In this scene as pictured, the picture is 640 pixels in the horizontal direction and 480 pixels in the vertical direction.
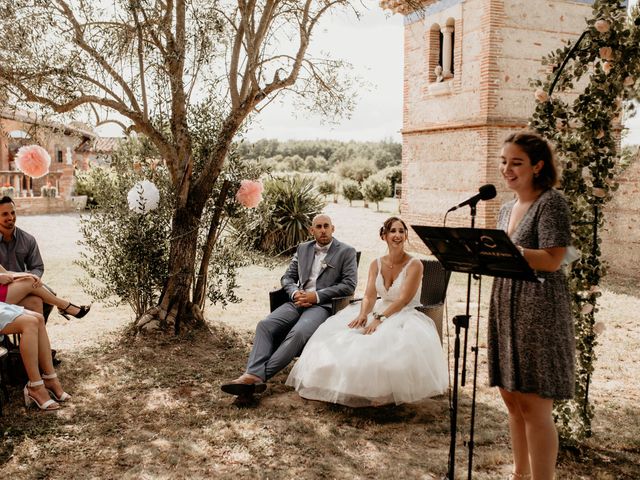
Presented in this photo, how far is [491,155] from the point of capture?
13.8 meters

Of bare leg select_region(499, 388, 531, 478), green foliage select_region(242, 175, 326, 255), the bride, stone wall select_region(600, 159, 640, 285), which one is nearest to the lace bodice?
the bride

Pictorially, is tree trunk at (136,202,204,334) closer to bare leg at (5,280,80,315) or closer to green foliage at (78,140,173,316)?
green foliage at (78,140,173,316)

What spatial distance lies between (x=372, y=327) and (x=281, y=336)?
101 centimetres

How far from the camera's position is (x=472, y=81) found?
14031 mm


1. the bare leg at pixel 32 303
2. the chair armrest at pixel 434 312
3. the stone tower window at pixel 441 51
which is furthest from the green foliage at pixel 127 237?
the stone tower window at pixel 441 51

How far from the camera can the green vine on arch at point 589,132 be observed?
382 cm

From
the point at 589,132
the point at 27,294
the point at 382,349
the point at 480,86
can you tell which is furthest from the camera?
the point at 480,86

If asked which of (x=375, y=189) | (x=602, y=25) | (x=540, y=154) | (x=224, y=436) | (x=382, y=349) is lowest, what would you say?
(x=224, y=436)

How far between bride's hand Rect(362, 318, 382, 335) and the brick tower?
921 cm

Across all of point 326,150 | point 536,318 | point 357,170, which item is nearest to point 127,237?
point 536,318

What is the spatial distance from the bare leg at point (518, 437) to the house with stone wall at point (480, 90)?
34.4ft

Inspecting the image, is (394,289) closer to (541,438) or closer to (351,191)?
(541,438)

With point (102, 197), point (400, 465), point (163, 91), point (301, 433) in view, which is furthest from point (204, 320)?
point (400, 465)

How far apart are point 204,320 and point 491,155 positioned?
8890mm
